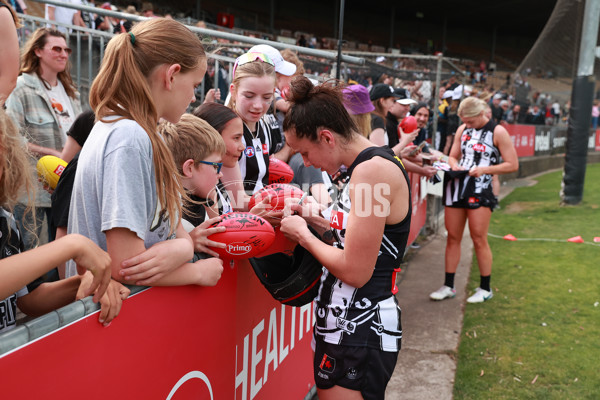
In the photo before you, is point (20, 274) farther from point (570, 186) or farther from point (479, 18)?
point (479, 18)

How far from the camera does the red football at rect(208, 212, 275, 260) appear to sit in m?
2.08

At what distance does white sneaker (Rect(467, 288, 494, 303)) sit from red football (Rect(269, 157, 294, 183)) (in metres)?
2.97

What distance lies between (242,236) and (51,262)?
0.91m

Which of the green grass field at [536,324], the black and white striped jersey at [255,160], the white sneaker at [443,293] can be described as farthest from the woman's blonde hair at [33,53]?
the white sneaker at [443,293]

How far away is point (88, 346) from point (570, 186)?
1187cm

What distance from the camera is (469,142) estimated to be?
5.58 metres

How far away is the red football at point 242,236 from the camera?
208 cm

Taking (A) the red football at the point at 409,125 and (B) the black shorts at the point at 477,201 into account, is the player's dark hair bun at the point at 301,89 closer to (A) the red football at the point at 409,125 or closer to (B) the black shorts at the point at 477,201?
(A) the red football at the point at 409,125

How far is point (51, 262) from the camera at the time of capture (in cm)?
128

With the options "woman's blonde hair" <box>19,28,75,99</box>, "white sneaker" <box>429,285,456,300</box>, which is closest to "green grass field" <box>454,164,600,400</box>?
"white sneaker" <box>429,285,456,300</box>

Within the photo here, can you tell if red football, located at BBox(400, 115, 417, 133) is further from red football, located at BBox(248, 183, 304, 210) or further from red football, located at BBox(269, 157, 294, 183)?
red football, located at BBox(248, 183, 304, 210)

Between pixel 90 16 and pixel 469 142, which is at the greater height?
pixel 90 16

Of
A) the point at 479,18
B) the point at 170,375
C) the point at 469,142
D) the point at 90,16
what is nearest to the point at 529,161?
the point at 469,142

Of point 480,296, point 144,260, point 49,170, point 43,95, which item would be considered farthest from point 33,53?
point 480,296
